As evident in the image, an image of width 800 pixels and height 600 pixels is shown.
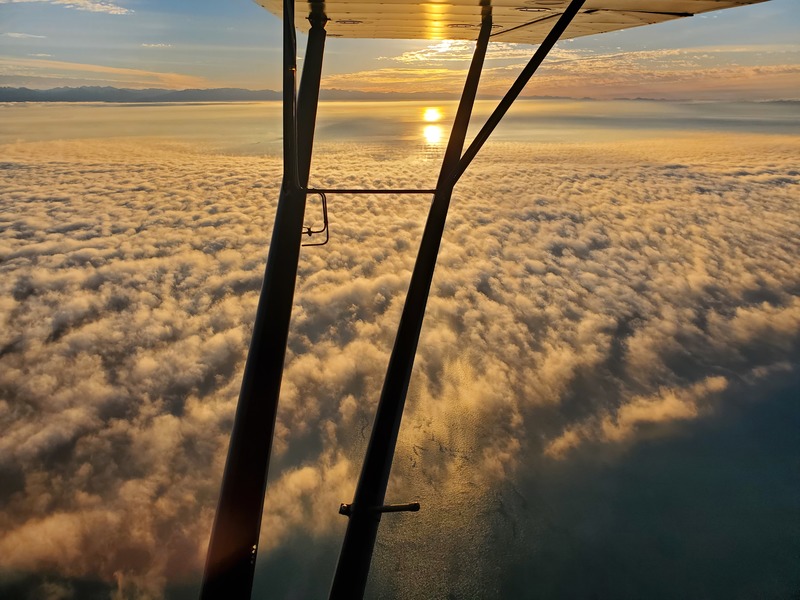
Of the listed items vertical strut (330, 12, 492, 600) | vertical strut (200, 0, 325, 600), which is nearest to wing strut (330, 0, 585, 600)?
vertical strut (330, 12, 492, 600)

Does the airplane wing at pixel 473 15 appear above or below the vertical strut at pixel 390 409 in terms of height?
above

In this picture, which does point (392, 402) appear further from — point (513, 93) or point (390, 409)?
point (513, 93)

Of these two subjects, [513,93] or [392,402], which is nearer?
[513,93]

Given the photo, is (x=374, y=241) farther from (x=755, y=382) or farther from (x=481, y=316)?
(x=755, y=382)

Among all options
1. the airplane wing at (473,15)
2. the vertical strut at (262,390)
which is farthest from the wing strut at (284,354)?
the airplane wing at (473,15)

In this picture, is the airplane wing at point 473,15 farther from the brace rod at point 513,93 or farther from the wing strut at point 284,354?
the brace rod at point 513,93

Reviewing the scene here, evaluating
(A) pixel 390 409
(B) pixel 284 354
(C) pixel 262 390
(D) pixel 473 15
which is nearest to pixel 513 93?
A: (D) pixel 473 15
